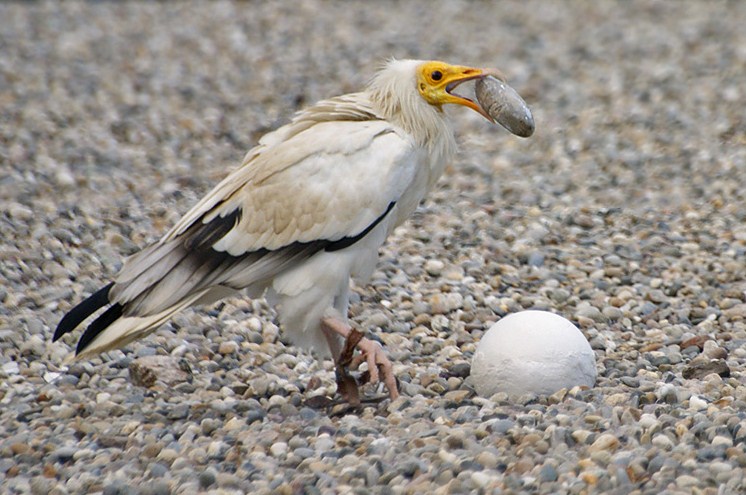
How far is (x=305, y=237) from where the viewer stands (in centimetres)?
547

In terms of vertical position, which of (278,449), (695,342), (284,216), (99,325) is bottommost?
(278,449)

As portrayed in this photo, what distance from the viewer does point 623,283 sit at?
7.62 meters

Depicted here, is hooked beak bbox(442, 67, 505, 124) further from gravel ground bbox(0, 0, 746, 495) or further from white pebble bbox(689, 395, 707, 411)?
white pebble bbox(689, 395, 707, 411)

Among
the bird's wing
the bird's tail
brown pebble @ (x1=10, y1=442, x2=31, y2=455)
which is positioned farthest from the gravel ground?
the bird's wing

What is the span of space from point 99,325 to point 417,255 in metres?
2.93

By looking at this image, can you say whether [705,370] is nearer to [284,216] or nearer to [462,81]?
[462,81]

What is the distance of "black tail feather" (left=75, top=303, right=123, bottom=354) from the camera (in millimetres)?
5488

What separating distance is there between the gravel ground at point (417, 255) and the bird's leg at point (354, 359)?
111 mm

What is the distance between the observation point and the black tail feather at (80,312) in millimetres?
5465

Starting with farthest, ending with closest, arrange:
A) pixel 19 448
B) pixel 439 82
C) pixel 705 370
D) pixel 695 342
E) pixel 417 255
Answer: pixel 417 255, pixel 695 342, pixel 705 370, pixel 439 82, pixel 19 448

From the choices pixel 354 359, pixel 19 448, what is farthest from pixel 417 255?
pixel 19 448

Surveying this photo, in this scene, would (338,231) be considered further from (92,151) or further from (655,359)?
(92,151)

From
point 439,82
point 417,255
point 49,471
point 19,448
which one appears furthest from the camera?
point 417,255

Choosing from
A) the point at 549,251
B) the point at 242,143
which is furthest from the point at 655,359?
the point at 242,143
